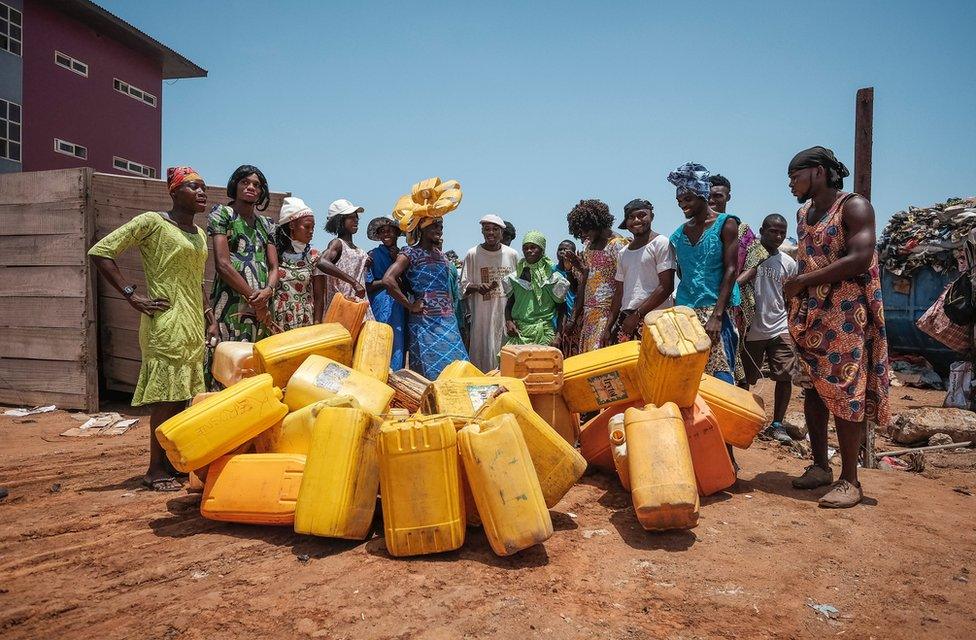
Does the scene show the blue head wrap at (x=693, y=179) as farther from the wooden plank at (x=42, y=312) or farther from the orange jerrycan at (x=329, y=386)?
the wooden plank at (x=42, y=312)

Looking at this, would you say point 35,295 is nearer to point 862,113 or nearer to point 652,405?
point 652,405

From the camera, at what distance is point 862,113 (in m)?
5.17

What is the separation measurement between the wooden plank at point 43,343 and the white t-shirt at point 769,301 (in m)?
6.88

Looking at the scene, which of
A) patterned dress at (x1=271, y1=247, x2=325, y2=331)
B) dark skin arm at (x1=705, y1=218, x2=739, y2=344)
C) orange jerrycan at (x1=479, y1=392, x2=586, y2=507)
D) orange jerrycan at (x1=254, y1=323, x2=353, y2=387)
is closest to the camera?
orange jerrycan at (x1=479, y1=392, x2=586, y2=507)

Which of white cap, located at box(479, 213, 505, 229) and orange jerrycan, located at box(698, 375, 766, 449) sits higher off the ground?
white cap, located at box(479, 213, 505, 229)

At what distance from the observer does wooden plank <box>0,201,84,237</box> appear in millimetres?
6611

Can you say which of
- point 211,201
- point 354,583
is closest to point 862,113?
point 354,583

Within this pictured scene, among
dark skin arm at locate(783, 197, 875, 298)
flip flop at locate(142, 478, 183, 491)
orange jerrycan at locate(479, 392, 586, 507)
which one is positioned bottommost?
flip flop at locate(142, 478, 183, 491)

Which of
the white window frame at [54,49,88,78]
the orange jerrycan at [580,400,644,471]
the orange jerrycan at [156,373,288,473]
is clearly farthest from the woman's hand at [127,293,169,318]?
the white window frame at [54,49,88,78]

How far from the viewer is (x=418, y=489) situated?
111 inches

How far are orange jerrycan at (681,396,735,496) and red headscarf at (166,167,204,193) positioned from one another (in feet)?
11.0

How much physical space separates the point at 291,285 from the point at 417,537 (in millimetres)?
2779

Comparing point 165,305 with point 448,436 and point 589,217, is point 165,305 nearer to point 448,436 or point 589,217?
point 448,436

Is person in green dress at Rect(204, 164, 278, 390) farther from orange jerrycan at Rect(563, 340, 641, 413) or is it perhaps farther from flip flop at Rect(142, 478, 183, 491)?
orange jerrycan at Rect(563, 340, 641, 413)
